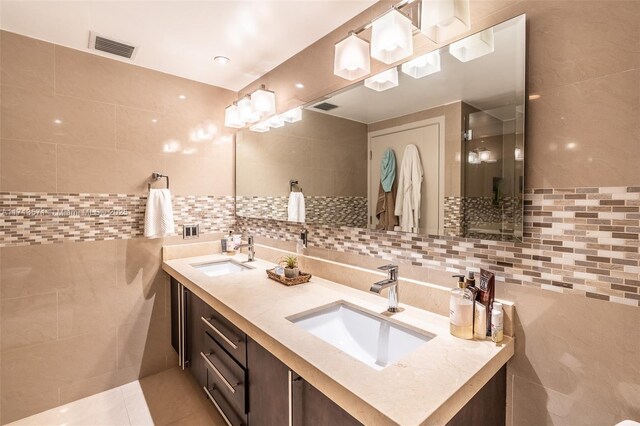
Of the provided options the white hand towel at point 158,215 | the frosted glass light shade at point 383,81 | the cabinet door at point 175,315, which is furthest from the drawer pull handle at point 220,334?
the frosted glass light shade at point 383,81

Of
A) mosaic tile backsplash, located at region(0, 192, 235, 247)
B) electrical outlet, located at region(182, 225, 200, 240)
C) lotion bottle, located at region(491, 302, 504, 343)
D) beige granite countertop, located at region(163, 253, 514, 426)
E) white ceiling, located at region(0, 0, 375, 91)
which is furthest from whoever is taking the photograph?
electrical outlet, located at region(182, 225, 200, 240)

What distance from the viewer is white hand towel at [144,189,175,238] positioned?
6.75ft

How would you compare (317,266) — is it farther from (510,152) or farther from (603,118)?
(603,118)

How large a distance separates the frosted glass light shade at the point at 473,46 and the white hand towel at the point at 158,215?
6.44 feet

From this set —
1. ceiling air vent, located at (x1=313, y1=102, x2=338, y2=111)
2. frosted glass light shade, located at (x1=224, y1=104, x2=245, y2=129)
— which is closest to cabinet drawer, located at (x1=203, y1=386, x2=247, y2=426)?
ceiling air vent, located at (x1=313, y1=102, x2=338, y2=111)

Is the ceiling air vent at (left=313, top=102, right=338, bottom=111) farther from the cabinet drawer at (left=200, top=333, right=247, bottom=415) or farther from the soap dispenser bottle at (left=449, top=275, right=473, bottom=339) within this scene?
the cabinet drawer at (left=200, top=333, right=247, bottom=415)

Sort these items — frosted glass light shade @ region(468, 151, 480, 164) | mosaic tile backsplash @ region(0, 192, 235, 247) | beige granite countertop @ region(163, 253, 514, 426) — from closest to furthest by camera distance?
beige granite countertop @ region(163, 253, 514, 426) < frosted glass light shade @ region(468, 151, 480, 164) < mosaic tile backsplash @ region(0, 192, 235, 247)

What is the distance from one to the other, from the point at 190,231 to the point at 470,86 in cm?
210

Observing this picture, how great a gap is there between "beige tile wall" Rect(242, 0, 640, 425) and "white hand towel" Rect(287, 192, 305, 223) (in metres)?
1.18

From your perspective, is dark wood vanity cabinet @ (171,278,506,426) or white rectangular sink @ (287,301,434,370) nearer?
dark wood vanity cabinet @ (171,278,506,426)

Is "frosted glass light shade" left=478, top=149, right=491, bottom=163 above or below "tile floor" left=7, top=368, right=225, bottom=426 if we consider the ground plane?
above

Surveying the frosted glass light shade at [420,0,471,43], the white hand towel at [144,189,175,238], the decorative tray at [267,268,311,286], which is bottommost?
the decorative tray at [267,268,311,286]

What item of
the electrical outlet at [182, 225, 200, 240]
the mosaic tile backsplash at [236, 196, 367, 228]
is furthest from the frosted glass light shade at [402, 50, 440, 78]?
the electrical outlet at [182, 225, 200, 240]

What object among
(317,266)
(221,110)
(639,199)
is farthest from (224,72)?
(639,199)
